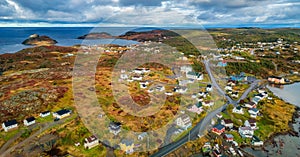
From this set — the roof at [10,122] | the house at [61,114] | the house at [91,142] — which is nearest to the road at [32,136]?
the house at [61,114]

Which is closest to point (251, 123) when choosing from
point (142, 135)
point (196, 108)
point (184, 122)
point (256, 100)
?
point (196, 108)

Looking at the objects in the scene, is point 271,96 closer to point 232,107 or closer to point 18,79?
point 232,107

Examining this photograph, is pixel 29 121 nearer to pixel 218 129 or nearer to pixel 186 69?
pixel 218 129

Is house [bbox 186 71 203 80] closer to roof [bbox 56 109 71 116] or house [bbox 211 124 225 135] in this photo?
house [bbox 211 124 225 135]

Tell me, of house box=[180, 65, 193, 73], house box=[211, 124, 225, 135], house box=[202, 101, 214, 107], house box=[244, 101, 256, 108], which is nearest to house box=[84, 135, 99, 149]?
house box=[211, 124, 225, 135]

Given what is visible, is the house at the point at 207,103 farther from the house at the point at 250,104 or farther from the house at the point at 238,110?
the house at the point at 250,104

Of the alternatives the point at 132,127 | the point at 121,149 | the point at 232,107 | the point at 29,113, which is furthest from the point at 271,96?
the point at 29,113
